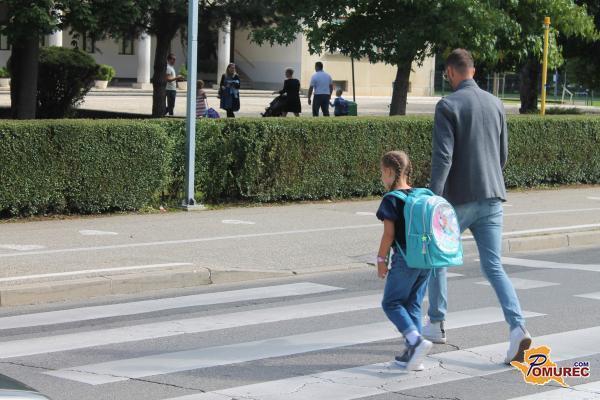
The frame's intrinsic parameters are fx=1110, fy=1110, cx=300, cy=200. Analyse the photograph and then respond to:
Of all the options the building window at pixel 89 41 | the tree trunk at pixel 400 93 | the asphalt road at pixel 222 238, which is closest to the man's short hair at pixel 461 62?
the asphalt road at pixel 222 238

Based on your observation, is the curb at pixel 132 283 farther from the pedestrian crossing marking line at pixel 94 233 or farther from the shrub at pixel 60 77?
the shrub at pixel 60 77

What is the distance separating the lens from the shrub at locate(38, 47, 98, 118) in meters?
25.7

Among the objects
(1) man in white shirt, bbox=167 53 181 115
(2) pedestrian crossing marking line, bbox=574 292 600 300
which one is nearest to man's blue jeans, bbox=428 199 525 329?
(2) pedestrian crossing marking line, bbox=574 292 600 300

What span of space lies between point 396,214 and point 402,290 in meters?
0.48

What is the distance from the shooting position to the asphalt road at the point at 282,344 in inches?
262

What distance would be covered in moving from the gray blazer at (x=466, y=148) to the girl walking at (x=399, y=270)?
0.41 metres

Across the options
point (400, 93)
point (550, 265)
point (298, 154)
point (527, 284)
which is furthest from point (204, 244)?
point (400, 93)

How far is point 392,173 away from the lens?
6895mm

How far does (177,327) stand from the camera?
8.52 metres

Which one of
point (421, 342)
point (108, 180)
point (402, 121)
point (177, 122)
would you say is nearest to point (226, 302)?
point (421, 342)

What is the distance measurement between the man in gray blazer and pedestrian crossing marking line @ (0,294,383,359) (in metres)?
2.12

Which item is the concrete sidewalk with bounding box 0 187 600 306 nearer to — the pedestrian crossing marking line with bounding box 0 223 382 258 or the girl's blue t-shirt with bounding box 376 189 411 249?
the pedestrian crossing marking line with bounding box 0 223 382 258

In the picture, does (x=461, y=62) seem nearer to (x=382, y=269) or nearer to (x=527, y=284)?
(x=382, y=269)

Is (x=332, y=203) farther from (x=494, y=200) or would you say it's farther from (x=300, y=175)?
(x=494, y=200)
